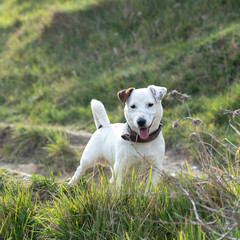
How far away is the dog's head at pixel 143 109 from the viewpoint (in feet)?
12.6

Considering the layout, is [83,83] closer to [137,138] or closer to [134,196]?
[137,138]

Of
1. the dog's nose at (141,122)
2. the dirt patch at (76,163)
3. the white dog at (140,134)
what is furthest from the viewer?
the dirt patch at (76,163)

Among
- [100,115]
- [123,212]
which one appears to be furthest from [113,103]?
[123,212]

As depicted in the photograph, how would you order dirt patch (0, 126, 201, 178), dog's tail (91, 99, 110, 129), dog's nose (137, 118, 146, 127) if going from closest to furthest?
dog's nose (137, 118, 146, 127)
dog's tail (91, 99, 110, 129)
dirt patch (0, 126, 201, 178)

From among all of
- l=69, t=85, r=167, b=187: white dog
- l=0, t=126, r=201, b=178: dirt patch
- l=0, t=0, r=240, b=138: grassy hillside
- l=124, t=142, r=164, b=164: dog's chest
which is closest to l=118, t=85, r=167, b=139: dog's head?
l=69, t=85, r=167, b=187: white dog

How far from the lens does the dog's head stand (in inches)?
151

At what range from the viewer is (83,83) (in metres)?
9.16

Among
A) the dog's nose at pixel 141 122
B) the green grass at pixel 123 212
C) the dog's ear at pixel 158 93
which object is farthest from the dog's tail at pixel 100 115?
the green grass at pixel 123 212

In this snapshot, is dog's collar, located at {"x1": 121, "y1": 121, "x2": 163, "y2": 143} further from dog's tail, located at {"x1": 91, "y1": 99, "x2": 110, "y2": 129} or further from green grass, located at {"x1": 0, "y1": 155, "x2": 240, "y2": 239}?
dog's tail, located at {"x1": 91, "y1": 99, "x2": 110, "y2": 129}

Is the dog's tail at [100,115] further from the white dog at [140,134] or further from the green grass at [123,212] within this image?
the green grass at [123,212]

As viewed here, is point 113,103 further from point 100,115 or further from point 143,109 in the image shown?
point 143,109

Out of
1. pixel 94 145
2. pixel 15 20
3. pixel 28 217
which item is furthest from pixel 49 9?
pixel 28 217

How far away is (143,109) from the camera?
12.8 ft

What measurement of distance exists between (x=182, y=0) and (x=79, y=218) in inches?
323
